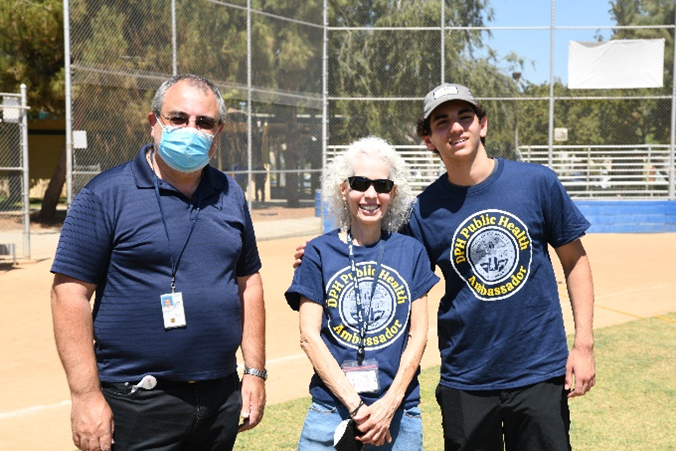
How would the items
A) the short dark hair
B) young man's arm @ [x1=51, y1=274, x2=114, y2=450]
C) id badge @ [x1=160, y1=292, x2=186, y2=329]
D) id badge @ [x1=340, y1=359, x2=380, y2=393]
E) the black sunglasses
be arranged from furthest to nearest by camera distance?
the short dark hair, the black sunglasses, id badge @ [x1=340, y1=359, x2=380, y2=393], id badge @ [x1=160, y1=292, x2=186, y2=329], young man's arm @ [x1=51, y1=274, x2=114, y2=450]

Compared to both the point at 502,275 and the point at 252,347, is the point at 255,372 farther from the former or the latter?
the point at 502,275

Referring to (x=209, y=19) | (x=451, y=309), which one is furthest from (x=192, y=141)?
(x=209, y=19)

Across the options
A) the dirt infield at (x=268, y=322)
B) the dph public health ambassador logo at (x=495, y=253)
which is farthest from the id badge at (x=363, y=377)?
the dirt infield at (x=268, y=322)

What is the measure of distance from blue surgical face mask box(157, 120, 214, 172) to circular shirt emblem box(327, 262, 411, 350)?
707 millimetres

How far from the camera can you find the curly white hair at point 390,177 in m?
3.23

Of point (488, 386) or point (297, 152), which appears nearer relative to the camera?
point (488, 386)

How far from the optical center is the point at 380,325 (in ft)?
9.87

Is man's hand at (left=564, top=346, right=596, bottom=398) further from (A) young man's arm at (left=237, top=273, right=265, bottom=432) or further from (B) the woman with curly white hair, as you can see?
(A) young man's arm at (left=237, top=273, right=265, bottom=432)

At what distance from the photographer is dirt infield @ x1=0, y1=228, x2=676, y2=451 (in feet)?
18.1

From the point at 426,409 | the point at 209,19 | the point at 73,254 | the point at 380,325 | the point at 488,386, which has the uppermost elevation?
the point at 209,19

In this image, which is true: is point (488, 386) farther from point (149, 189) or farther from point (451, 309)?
point (149, 189)

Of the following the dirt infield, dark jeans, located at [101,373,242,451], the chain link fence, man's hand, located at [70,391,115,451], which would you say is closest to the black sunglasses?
dark jeans, located at [101,373,242,451]

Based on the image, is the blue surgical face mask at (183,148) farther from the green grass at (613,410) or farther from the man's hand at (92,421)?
the green grass at (613,410)

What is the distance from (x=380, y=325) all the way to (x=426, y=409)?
2.92 m
